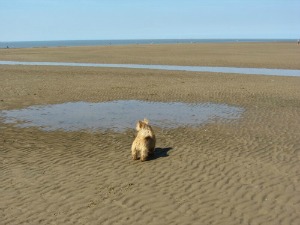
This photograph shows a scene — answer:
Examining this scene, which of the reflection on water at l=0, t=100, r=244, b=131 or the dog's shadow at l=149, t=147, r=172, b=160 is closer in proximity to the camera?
the dog's shadow at l=149, t=147, r=172, b=160

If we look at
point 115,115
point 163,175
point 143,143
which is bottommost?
point 163,175

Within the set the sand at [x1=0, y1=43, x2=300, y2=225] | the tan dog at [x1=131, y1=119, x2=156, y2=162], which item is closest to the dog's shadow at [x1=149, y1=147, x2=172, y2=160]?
the sand at [x1=0, y1=43, x2=300, y2=225]

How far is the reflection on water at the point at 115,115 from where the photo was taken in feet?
47.7

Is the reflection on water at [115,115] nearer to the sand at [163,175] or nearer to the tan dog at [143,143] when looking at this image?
the sand at [163,175]

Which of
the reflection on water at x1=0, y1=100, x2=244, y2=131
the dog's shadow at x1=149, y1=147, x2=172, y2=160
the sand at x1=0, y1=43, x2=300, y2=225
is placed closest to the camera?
the sand at x1=0, y1=43, x2=300, y2=225

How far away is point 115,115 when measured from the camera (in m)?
16.2

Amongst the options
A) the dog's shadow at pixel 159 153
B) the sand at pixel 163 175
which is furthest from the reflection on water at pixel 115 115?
the dog's shadow at pixel 159 153

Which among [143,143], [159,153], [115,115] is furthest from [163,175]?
[115,115]

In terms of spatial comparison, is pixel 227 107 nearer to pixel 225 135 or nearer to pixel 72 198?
pixel 225 135

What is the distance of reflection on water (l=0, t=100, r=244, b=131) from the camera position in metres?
14.5

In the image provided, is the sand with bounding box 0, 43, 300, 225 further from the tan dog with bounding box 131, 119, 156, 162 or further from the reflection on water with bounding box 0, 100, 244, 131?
the reflection on water with bounding box 0, 100, 244, 131

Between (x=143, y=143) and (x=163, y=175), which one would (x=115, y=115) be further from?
(x=163, y=175)

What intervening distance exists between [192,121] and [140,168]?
577cm

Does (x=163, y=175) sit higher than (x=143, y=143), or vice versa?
(x=143, y=143)
